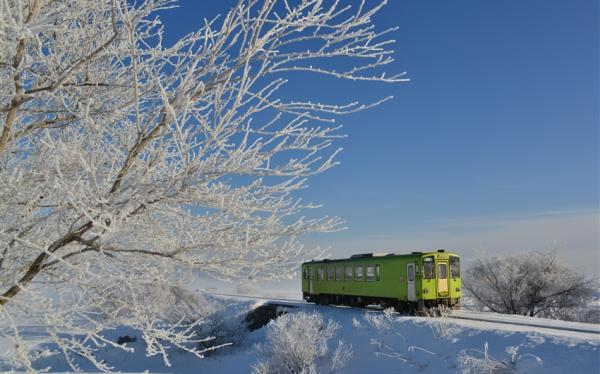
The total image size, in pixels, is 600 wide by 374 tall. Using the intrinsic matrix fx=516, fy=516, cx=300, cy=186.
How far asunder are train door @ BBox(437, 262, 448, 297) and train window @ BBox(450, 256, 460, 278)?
0.47 meters

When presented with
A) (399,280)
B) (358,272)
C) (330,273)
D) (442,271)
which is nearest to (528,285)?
(442,271)

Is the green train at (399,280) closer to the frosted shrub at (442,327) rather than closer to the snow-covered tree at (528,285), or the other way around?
Answer: the frosted shrub at (442,327)

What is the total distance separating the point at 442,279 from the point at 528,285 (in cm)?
1259

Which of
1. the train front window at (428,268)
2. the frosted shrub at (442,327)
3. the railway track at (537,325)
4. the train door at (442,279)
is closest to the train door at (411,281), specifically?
the train front window at (428,268)

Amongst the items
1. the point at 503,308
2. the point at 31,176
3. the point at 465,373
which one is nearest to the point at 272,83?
the point at 31,176

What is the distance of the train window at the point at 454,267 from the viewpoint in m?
21.0

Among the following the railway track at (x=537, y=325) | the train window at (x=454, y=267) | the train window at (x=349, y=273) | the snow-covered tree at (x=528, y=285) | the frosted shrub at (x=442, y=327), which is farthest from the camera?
the snow-covered tree at (x=528, y=285)

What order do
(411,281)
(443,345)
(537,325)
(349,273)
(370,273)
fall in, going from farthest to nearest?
1. (349,273)
2. (370,273)
3. (411,281)
4. (537,325)
5. (443,345)

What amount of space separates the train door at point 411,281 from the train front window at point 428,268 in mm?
442

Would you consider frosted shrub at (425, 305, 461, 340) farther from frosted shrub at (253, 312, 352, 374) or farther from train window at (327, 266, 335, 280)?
train window at (327, 266, 335, 280)

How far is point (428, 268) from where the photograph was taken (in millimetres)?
19688

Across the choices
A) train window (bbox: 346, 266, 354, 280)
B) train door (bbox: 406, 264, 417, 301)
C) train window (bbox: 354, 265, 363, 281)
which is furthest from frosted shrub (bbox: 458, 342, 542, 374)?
train window (bbox: 346, 266, 354, 280)

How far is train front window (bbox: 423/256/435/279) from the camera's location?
1950 cm

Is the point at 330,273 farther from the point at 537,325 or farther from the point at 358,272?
the point at 537,325
